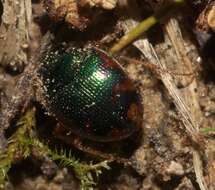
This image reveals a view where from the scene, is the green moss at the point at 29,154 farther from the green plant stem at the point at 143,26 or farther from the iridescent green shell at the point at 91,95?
the green plant stem at the point at 143,26

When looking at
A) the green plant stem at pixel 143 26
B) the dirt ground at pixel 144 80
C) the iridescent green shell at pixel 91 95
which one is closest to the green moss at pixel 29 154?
the dirt ground at pixel 144 80

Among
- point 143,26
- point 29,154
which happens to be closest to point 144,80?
point 143,26

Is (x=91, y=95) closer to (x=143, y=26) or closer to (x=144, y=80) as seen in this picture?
(x=144, y=80)

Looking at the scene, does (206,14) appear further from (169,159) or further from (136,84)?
(169,159)

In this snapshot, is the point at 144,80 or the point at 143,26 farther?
the point at 144,80

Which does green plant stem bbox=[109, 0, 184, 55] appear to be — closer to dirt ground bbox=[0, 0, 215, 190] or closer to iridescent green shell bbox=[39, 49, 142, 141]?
dirt ground bbox=[0, 0, 215, 190]
